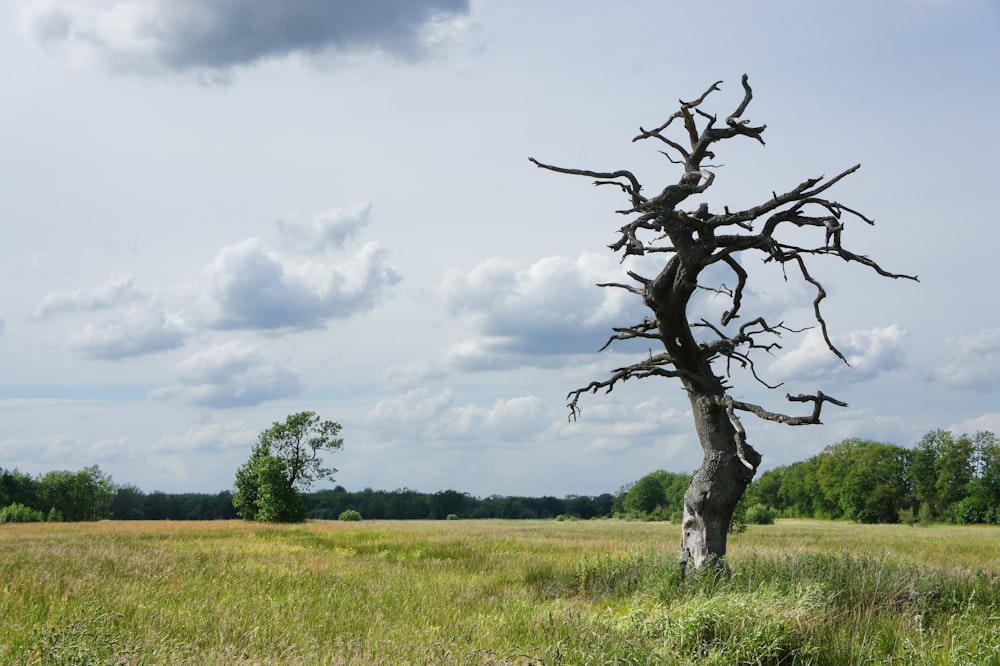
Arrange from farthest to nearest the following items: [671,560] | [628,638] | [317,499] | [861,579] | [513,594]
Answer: [317,499], [671,560], [513,594], [861,579], [628,638]

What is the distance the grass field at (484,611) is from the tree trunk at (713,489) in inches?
24.6

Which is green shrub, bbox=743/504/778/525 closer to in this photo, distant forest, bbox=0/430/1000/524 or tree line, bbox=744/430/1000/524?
distant forest, bbox=0/430/1000/524

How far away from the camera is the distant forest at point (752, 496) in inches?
2908

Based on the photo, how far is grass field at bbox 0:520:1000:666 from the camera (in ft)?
21.5

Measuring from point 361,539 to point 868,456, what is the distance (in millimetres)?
77427

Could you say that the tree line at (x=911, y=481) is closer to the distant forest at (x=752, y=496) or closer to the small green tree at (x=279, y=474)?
the distant forest at (x=752, y=496)

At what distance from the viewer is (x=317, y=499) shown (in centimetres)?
9756

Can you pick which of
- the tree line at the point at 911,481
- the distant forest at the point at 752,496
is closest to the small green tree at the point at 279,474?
the distant forest at the point at 752,496

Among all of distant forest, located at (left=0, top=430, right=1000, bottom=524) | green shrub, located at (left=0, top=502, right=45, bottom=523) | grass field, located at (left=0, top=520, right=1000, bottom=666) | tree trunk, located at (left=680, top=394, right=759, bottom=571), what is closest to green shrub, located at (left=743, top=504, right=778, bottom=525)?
distant forest, located at (left=0, top=430, right=1000, bottom=524)

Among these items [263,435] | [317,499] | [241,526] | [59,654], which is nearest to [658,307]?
[59,654]

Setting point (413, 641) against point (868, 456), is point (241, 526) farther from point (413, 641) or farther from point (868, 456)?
point (868, 456)

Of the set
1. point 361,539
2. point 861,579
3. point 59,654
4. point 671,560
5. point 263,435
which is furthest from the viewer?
point 263,435

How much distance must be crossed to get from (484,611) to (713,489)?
4428 mm

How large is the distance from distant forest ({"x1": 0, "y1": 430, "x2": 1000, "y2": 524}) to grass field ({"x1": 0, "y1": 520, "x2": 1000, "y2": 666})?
44194 millimetres
